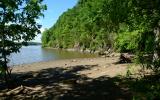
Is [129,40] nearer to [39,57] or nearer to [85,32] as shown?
[39,57]

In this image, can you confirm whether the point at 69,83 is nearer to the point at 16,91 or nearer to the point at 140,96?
the point at 16,91

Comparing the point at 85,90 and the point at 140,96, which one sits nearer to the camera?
the point at 140,96

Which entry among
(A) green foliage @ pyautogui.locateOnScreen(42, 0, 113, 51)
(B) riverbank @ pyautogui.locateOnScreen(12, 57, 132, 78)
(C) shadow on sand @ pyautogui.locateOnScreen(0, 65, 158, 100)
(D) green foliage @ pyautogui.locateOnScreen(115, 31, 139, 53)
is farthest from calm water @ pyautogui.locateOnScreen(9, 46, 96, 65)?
(C) shadow on sand @ pyautogui.locateOnScreen(0, 65, 158, 100)

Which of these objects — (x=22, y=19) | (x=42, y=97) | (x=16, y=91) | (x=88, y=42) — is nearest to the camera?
(x=42, y=97)

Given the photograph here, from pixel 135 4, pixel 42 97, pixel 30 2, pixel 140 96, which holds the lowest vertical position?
pixel 42 97

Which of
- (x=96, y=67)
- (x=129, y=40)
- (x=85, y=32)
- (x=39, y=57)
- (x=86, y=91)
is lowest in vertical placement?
(x=39, y=57)

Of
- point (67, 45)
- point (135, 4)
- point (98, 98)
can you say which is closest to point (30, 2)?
point (98, 98)

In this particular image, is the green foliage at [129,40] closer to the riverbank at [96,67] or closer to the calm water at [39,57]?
the riverbank at [96,67]

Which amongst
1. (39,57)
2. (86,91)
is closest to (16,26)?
(86,91)

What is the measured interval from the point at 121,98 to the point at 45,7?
8.06 meters

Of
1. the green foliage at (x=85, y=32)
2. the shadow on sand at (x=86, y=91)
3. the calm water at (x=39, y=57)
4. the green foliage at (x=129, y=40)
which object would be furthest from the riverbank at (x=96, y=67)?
the calm water at (x=39, y=57)

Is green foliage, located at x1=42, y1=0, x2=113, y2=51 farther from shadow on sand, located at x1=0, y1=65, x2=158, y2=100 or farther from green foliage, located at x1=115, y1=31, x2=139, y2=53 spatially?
Answer: shadow on sand, located at x1=0, y1=65, x2=158, y2=100

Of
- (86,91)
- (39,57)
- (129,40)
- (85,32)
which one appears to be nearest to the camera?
(86,91)

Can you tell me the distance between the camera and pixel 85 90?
16.3 metres
